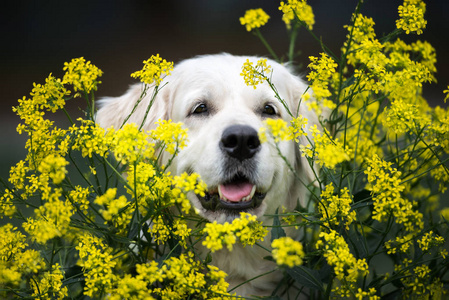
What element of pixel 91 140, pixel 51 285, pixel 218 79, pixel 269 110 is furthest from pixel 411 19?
pixel 51 285

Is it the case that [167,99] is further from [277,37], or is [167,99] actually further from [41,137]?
[277,37]

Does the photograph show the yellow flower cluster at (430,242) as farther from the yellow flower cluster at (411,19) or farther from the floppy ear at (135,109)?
the floppy ear at (135,109)

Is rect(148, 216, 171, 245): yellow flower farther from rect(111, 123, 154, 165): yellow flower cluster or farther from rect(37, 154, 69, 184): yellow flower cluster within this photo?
rect(37, 154, 69, 184): yellow flower cluster

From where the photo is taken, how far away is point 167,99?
2.81 m

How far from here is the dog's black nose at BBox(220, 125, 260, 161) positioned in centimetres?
215

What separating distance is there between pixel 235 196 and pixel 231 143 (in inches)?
10.2

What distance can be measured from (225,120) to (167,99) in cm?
60

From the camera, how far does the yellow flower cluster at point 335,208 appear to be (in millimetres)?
1756

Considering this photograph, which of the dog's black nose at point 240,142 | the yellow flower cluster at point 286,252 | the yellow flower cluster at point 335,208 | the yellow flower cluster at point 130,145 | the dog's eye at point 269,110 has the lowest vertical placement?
the yellow flower cluster at point 286,252

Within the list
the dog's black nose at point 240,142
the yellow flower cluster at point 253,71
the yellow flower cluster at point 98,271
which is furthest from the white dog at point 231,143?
the yellow flower cluster at point 98,271

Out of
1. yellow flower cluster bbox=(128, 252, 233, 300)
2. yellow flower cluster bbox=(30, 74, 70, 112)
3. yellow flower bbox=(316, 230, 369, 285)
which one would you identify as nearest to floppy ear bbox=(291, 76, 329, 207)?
yellow flower bbox=(316, 230, 369, 285)

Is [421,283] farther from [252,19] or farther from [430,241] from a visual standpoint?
[252,19]

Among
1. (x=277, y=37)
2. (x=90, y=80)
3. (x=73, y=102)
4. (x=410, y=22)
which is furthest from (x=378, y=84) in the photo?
(x=73, y=102)

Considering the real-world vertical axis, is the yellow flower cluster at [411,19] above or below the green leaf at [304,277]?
above
